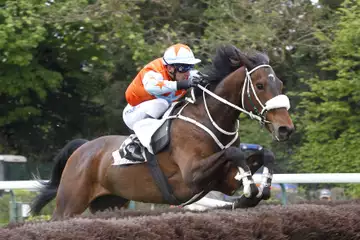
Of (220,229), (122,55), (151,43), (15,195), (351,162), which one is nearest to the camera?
(220,229)

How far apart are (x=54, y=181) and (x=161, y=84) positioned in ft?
6.72

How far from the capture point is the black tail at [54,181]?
24.4ft

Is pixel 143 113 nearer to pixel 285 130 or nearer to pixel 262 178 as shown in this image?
pixel 262 178

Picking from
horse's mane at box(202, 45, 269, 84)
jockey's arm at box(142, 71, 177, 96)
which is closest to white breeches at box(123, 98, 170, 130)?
jockey's arm at box(142, 71, 177, 96)

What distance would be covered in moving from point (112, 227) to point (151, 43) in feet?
36.1

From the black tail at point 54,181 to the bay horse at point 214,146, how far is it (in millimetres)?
706

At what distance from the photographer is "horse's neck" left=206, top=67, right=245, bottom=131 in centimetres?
590

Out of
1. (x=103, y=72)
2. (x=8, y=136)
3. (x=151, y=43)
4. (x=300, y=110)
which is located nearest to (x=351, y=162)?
(x=300, y=110)

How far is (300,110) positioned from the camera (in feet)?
48.2

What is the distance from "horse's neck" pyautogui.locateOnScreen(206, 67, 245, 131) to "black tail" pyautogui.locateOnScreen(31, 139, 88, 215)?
1.97 metres

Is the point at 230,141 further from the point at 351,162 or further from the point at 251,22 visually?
the point at 251,22

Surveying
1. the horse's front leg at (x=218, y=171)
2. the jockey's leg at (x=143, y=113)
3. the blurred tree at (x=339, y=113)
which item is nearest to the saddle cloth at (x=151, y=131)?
the jockey's leg at (x=143, y=113)

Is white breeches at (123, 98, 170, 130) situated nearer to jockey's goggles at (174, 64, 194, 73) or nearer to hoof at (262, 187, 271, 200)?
jockey's goggles at (174, 64, 194, 73)

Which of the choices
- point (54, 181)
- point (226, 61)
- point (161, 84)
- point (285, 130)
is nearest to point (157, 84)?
point (161, 84)
